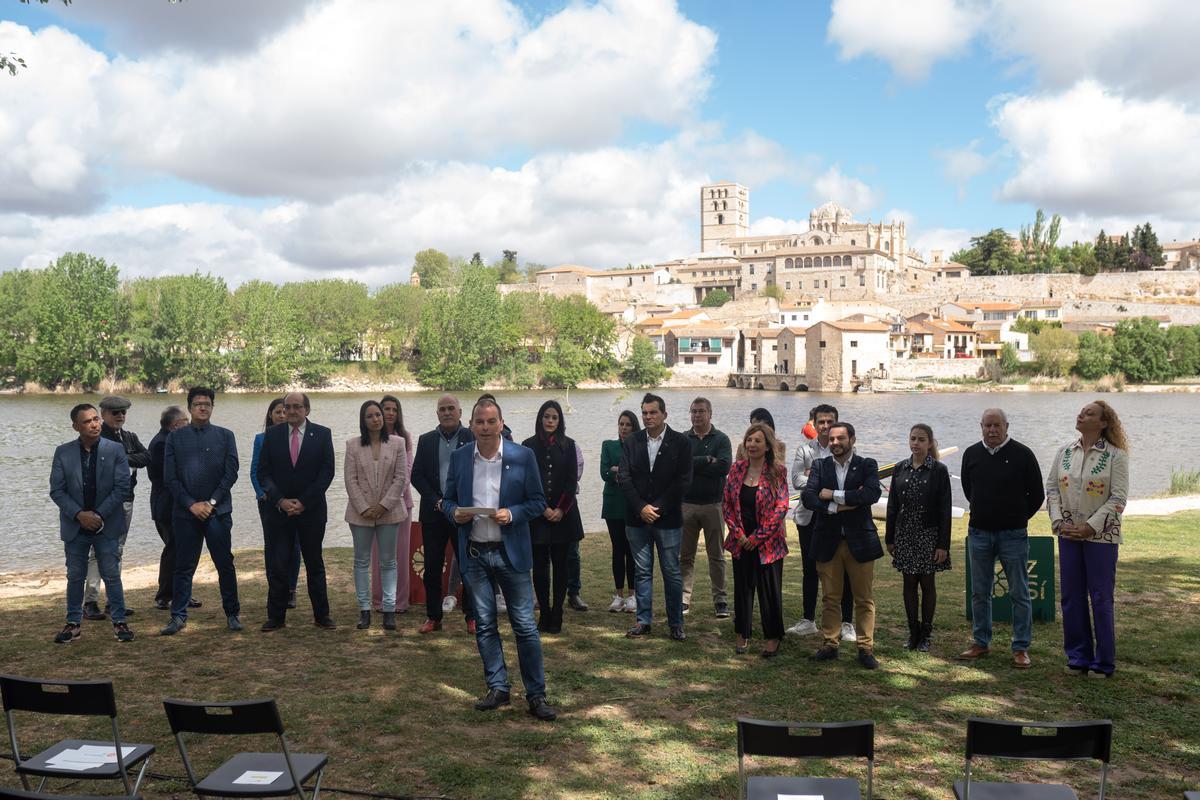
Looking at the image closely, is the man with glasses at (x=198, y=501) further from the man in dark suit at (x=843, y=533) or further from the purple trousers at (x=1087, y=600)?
the purple trousers at (x=1087, y=600)

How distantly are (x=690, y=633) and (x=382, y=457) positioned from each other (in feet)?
8.96

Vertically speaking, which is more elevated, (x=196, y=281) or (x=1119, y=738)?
(x=196, y=281)

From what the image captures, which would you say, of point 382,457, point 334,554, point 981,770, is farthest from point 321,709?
point 334,554

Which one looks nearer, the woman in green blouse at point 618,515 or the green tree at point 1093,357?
the woman in green blouse at point 618,515

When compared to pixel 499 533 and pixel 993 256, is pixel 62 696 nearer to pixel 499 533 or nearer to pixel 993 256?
pixel 499 533

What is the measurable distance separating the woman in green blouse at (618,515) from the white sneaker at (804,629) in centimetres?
132

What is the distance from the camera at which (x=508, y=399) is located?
215 ft

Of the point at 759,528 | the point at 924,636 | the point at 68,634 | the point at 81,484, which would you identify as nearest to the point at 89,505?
the point at 81,484

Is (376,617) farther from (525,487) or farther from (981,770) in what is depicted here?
(981,770)

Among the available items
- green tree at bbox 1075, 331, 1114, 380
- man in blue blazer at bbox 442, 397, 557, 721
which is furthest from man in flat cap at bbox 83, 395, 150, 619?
green tree at bbox 1075, 331, 1114, 380

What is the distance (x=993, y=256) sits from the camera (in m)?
112

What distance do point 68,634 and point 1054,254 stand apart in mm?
120942

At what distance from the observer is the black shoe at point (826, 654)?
6.22 m

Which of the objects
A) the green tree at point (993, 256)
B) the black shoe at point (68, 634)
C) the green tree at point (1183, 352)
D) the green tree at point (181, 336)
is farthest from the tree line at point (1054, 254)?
the black shoe at point (68, 634)
